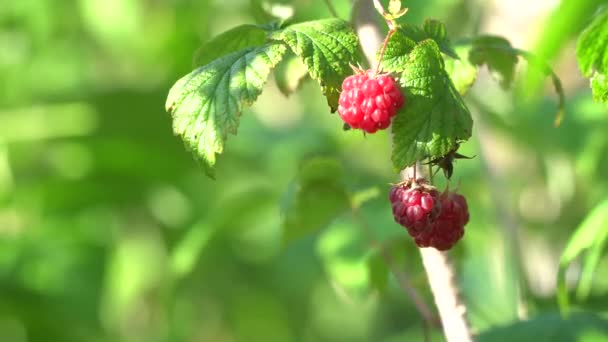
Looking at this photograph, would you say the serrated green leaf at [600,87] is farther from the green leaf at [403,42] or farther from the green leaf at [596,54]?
the green leaf at [403,42]

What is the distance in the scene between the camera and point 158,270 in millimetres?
4008

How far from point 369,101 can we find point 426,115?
0.24 feet

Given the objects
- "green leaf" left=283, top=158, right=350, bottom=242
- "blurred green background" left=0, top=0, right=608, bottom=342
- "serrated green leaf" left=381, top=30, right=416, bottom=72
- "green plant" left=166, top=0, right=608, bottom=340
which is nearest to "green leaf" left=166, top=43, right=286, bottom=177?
"green plant" left=166, top=0, right=608, bottom=340

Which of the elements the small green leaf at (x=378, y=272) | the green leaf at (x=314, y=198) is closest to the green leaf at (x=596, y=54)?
the green leaf at (x=314, y=198)

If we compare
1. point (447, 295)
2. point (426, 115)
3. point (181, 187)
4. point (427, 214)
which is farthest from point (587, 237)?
point (181, 187)

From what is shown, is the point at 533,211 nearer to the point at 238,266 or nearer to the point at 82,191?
the point at 238,266

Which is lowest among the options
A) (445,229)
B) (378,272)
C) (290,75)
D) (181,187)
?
(181,187)

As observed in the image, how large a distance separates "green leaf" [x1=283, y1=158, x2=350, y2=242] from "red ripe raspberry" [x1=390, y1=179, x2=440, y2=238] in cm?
51

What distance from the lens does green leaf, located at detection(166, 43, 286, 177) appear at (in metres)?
1.32

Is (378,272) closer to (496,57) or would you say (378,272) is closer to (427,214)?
(496,57)

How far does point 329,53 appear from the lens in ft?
4.35

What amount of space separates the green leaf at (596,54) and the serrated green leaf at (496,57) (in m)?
0.19

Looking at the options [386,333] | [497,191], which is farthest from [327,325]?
[497,191]

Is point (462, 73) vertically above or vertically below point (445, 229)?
above
